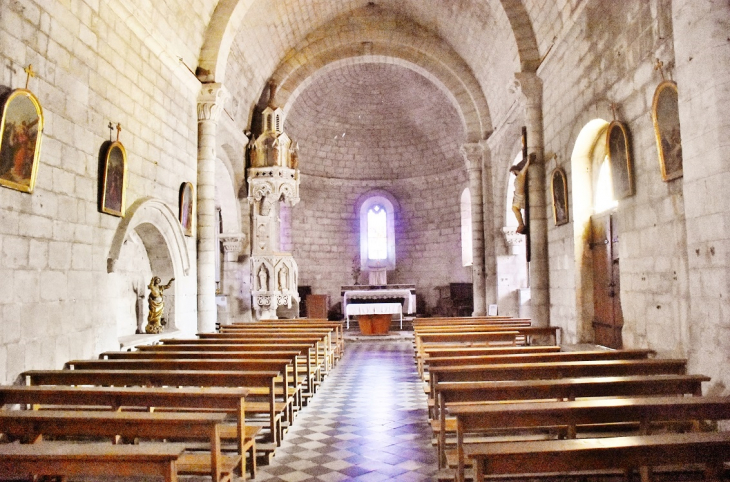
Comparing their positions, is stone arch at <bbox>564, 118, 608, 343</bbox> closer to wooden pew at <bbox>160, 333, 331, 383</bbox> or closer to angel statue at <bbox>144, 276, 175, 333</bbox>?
wooden pew at <bbox>160, 333, 331, 383</bbox>

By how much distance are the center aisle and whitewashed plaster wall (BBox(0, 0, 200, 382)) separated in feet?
8.45

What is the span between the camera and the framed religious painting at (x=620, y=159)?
6.25 m

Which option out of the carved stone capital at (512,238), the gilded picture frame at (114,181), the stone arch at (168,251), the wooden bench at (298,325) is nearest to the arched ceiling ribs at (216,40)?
the stone arch at (168,251)

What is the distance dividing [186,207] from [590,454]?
807 cm

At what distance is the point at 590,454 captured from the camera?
2.55m

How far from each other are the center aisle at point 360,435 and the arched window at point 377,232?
10385mm

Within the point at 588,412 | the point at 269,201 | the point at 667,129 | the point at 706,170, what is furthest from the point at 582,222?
the point at 269,201

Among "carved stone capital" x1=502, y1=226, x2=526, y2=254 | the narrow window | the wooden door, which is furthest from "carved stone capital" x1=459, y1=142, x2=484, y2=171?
the wooden door

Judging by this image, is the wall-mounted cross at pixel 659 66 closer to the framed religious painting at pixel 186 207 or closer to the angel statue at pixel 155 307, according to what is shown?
the angel statue at pixel 155 307

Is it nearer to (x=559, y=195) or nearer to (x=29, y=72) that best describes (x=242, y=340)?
(x=29, y=72)

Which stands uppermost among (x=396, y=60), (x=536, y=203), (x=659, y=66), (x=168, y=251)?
(x=396, y=60)

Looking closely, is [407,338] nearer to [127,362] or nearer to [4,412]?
[127,362]

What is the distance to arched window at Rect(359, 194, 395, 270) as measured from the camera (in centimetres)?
1942

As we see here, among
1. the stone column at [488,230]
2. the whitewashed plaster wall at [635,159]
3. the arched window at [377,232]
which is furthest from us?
the arched window at [377,232]
